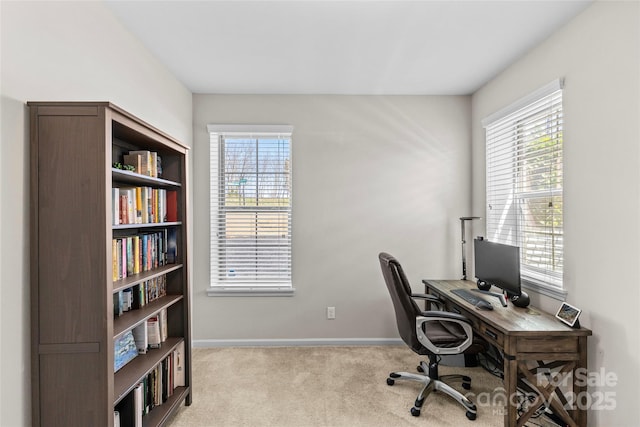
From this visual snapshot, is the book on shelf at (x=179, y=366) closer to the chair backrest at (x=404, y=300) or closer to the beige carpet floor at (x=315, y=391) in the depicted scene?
the beige carpet floor at (x=315, y=391)

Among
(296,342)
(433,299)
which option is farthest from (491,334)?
(296,342)

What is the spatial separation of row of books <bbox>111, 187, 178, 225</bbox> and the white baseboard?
1.60 m

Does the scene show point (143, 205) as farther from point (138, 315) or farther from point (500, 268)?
point (500, 268)

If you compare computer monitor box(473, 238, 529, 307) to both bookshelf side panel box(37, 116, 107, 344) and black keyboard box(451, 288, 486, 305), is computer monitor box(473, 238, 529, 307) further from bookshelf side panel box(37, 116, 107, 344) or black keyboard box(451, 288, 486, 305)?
bookshelf side panel box(37, 116, 107, 344)

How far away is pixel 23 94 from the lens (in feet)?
4.30

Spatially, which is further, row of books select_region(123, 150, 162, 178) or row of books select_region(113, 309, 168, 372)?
row of books select_region(123, 150, 162, 178)

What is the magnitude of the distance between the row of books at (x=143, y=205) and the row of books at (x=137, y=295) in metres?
0.43

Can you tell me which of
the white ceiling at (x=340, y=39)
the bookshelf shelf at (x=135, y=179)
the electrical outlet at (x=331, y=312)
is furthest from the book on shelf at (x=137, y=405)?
the white ceiling at (x=340, y=39)

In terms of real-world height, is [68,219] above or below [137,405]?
above

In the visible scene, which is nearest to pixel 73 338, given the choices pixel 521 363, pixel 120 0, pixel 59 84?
pixel 59 84

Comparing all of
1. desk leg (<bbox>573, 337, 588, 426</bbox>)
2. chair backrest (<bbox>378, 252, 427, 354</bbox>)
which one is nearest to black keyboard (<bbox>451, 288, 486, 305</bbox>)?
chair backrest (<bbox>378, 252, 427, 354</bbox>)

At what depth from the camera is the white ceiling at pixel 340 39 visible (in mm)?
1837

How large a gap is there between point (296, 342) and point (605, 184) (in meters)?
2.80

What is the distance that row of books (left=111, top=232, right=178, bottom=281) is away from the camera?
1647 millimetres
